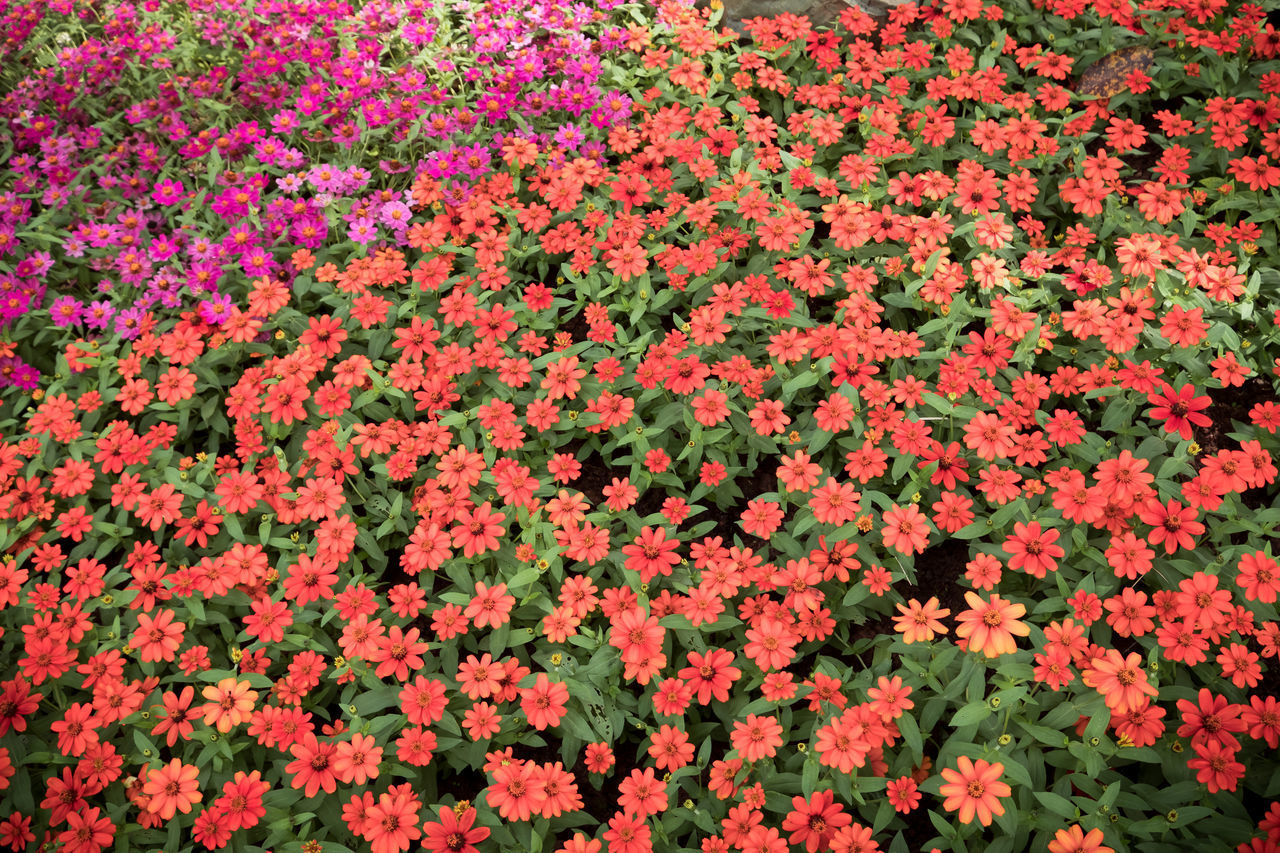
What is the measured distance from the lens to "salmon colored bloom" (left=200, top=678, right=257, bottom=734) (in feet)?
9.27

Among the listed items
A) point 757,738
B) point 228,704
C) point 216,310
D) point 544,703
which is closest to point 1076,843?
point 757,738

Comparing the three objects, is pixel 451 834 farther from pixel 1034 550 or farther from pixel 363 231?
pixel 363 231

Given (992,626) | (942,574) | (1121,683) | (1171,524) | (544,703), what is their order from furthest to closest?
(942,574)
(1171,524)
(544,703)
(992,626)
(1121,683)

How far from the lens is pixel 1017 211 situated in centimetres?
432

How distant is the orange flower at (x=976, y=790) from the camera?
2.36 m

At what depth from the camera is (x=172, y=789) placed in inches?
107

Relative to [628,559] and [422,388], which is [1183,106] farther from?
[422,388]

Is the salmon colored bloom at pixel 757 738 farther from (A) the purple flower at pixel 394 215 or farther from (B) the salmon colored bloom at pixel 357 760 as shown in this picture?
(A) the purple flower at pixel 394 215

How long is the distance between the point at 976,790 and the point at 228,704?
2.56 metres

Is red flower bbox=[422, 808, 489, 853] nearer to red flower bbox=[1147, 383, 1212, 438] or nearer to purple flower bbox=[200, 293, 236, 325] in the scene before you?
purple flower bbox=[200, 293, 236, 325]

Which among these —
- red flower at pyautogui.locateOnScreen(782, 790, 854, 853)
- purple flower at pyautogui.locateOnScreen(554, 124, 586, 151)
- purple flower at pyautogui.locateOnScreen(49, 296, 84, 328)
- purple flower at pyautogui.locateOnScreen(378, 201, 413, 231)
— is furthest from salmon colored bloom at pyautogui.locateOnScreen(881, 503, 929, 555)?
purple flower at pyautogui.locateOnScreen(49, 296, 84, 328)

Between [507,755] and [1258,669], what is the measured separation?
8.30 feet

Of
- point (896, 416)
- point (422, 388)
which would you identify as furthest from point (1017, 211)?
point (422, 388)

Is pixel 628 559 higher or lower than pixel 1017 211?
lower
